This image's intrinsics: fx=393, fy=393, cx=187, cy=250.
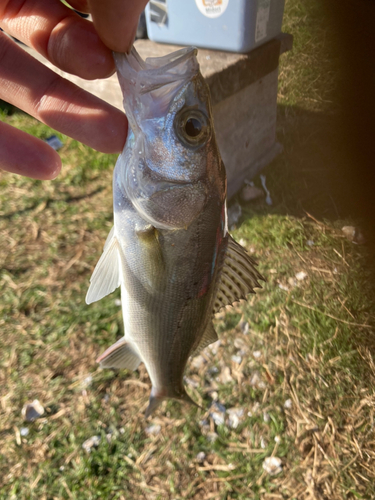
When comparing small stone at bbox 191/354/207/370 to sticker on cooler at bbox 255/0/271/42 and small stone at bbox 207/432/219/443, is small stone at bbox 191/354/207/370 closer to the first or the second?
small stone at bbox 207/432/219/443

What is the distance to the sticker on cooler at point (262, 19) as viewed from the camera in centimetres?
278

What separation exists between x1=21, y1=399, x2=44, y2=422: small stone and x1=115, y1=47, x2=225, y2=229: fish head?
1.67 meters

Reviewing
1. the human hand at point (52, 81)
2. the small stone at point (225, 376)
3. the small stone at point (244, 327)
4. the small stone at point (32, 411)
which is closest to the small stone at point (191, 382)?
the small stone at point (225, 376)

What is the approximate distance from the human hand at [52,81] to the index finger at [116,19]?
33 millimetres

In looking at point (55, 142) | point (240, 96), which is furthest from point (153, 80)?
point (55, 142)

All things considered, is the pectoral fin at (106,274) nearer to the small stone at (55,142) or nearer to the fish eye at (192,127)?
the fish eye at (192,127)

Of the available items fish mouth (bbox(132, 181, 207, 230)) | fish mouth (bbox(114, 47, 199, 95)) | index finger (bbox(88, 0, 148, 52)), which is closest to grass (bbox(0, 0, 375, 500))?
fish mouth (bbox(132, 181, 207, 230))

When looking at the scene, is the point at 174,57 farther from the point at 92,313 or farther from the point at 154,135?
the point at 92,313

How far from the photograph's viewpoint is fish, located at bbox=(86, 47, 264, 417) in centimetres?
112

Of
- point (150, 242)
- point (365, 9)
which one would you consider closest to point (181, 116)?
point (150, 242)

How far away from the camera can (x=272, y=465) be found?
216 centimetres

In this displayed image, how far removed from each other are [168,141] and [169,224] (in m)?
0.26

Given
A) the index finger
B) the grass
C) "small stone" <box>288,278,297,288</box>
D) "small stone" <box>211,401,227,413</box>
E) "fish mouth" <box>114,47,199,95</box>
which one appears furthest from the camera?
"small stone" <box>288,278,297,288</box>

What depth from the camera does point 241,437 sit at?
2.26 metres
